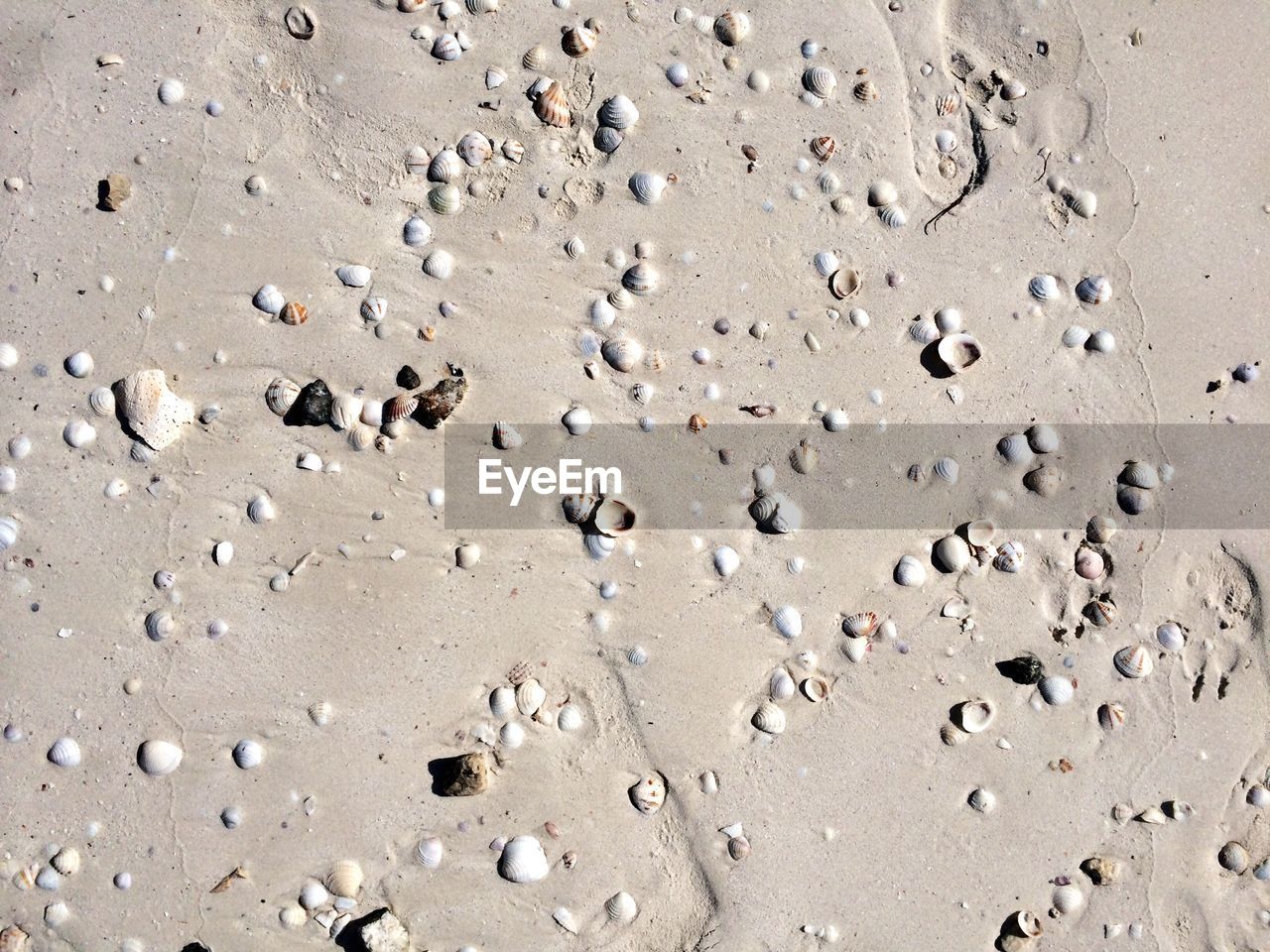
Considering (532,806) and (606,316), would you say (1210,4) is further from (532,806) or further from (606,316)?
(532,806)

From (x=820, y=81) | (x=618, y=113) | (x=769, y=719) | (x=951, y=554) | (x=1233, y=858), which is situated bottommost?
(x=769, y=719)

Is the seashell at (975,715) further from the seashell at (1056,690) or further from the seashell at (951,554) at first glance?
the seashell at (951,554)

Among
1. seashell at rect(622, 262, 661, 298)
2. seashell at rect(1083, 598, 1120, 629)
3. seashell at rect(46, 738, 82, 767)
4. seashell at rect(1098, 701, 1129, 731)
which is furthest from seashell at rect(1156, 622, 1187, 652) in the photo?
seashell at rect(46, 738, 82, 767)

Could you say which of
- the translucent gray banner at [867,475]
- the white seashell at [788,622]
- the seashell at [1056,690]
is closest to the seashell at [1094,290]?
the translucent gray banner at [867,475]

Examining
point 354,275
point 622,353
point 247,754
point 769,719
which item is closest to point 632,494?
point 622,353

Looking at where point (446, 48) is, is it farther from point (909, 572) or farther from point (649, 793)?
point (649, 793)

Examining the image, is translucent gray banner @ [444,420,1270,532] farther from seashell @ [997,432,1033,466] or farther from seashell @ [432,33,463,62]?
seashell @ [432,33,463,62]
